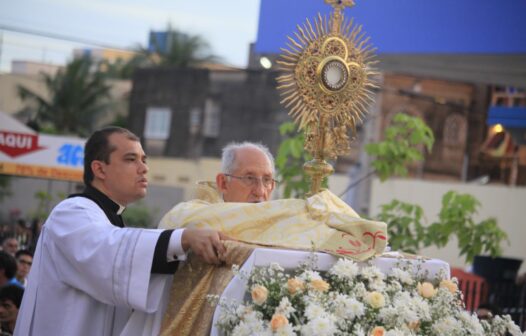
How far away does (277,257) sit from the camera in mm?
3516

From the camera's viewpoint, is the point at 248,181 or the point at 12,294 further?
the point at 12,294

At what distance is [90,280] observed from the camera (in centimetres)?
379

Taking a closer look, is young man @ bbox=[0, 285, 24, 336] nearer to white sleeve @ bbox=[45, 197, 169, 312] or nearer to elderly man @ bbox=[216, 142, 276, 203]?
elderly man @ bbox=[216, 142, 276, 203]

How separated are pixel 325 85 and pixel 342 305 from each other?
3.83 feet

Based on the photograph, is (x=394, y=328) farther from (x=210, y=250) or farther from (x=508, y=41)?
(x=508, y=41)

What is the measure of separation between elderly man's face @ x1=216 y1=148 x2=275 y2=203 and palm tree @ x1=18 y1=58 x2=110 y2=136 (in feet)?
106

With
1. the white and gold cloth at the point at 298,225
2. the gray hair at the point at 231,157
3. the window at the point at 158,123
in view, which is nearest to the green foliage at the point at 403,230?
the gray hair at the point at 231,157

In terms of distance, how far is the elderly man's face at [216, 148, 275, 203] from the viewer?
4.86m

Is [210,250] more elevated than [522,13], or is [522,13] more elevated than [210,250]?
[522,13]

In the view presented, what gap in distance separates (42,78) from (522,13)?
31068mm

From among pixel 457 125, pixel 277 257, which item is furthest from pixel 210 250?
pixel 457 125

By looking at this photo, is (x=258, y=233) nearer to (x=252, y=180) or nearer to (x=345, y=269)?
(x=345, y=269)

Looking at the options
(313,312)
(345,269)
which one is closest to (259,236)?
(345,269)

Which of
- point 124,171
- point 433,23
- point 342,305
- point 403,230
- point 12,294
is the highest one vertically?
point 433,23
